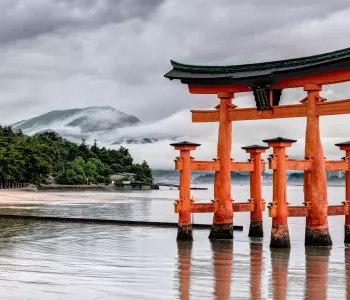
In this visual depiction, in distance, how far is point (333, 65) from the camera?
23062mm

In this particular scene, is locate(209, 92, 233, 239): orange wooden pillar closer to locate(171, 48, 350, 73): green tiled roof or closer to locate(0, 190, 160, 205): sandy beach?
locate(171, 48, 350, 73): green tiled roof

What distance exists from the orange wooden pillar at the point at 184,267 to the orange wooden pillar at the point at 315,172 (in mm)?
4809

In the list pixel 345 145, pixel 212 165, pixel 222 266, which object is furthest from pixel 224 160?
pixel 222 266

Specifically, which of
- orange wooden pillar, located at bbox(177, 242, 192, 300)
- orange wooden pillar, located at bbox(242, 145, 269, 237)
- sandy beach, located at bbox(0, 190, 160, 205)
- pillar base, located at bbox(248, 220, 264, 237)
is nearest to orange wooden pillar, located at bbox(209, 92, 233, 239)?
orange wooden pillar, located at bbox(242, 145, 269, 237)

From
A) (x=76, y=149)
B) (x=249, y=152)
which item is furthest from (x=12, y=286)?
(x=76, y=149)

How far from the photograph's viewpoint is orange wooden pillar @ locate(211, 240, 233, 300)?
15392 mm

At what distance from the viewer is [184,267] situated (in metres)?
19.8

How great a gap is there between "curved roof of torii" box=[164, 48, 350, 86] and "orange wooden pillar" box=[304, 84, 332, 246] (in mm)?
849

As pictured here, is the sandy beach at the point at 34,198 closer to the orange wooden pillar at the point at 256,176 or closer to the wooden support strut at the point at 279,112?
the orange wooden pillar at the point at 256,176

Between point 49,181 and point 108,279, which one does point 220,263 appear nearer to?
point 108,279

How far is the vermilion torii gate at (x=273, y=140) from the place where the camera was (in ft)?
76.4

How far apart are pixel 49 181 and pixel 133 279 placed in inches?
4754

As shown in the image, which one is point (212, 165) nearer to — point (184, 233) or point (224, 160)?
point (224, 160)

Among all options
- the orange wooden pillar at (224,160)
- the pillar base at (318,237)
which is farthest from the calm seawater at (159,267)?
the orange wooden pillar at (224,160)
